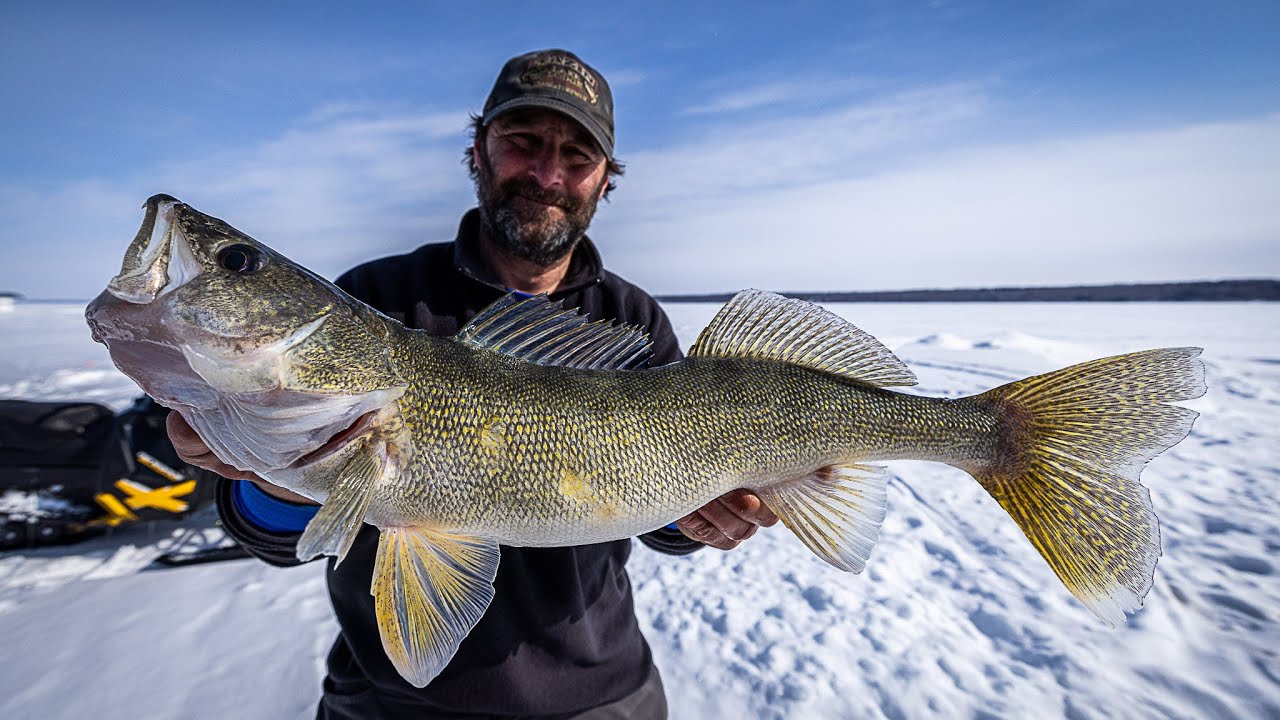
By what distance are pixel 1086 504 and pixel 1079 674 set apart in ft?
4.02

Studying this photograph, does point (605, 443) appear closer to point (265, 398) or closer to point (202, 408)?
point (265, 398)

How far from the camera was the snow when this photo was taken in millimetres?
2443

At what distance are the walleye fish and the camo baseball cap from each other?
52.3 inches

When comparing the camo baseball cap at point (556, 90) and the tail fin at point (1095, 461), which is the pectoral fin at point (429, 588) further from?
the camo baseball cap at point (556, 90)

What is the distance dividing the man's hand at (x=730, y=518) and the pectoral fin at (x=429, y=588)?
0.72m

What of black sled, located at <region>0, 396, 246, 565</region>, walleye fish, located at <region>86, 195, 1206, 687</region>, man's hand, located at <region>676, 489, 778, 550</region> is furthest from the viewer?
black sled, located at <region>0, 396, 246, 565</region>

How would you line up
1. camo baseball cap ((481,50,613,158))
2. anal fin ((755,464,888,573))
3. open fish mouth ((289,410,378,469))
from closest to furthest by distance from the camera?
open fish mouth ((289,410,378,469)) < anal fin ((755,464,888,573)) < camo baseball cap ((481,50,613,158))

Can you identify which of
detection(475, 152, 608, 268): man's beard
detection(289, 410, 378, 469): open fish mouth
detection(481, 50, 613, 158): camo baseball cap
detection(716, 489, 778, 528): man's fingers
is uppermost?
detection(481, 50, 613, 158): camo baseball cap

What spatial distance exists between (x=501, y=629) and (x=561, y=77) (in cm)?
241

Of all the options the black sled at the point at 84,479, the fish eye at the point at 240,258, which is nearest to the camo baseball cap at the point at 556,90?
the fish eye at the point at 240,258

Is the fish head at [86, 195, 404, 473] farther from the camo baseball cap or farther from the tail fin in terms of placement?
the tail fin

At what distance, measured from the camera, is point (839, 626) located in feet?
9.73

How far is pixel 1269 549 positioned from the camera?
3299mm

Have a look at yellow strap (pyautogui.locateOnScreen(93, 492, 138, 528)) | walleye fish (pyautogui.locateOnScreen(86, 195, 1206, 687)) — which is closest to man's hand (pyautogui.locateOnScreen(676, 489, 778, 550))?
walleye fish (pyautogui.locateOnScreen(86, 195, 1206, 687))
